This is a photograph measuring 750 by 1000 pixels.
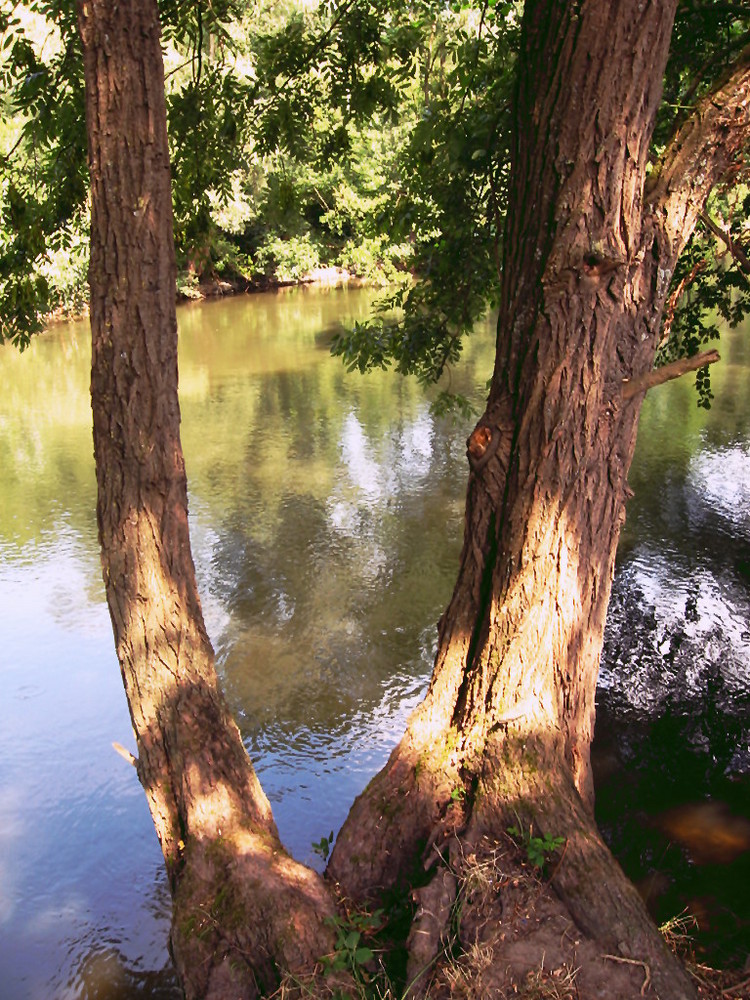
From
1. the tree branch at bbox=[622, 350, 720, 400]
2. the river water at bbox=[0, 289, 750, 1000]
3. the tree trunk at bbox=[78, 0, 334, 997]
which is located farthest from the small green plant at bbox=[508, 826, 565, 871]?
the tree branch at bbox=[622, 350, 720, 400]

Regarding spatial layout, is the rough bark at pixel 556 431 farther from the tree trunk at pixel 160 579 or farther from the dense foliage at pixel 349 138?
the dense foliage at pixel 349 138

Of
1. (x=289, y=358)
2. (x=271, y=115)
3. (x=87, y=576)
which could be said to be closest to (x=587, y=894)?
(x=271, y=115)

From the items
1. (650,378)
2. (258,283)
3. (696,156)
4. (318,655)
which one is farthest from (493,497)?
(258,283)

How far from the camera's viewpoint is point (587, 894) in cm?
277

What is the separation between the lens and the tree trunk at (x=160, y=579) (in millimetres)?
2832

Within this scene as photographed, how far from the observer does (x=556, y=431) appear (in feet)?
10.0

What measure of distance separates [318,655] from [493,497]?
9.22 feet

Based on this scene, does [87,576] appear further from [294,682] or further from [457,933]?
[457,933]

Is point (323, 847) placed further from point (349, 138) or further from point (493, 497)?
point (349, 138)

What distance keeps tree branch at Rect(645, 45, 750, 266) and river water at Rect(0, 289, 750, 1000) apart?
2.60 m

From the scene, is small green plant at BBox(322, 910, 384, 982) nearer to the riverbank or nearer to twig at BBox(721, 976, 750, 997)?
twig at BBox(721, 976, 750, 997)

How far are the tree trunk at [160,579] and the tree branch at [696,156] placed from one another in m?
1.68

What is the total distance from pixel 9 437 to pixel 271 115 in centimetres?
675

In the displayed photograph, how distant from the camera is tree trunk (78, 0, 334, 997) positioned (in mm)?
2832
